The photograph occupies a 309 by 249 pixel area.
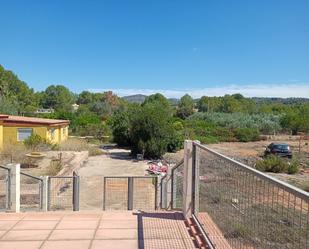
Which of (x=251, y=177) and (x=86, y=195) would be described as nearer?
(x=251, y=177)

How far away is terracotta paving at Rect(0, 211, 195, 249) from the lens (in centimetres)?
472

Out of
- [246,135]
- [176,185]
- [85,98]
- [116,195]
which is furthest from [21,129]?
[85,98]

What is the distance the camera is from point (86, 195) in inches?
587

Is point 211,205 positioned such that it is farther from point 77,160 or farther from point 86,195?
point 77,160

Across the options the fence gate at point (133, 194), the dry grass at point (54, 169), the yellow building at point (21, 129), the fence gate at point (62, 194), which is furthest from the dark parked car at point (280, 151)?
the fence gate at point (62, 194)

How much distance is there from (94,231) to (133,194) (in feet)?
25.0

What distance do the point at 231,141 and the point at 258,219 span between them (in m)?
45.9

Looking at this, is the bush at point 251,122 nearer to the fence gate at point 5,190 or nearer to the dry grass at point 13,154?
the dry grass at point 13,154

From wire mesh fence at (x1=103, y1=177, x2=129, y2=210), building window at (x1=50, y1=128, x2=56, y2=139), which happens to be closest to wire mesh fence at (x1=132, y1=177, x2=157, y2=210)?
wire mesh fence at (x1=103, y1=177, x2=129, y2=210)

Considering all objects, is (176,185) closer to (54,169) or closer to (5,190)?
(5,190)

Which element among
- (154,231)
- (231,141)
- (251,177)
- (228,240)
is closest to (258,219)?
(251,177)

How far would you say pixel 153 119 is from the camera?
98.8 ft

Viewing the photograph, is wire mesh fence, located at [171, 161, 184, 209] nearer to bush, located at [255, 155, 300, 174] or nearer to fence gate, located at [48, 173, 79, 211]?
fence gate, located at [48, 173, 79, 211]

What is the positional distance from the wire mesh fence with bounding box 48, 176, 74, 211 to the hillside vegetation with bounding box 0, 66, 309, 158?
1501 centimetres
